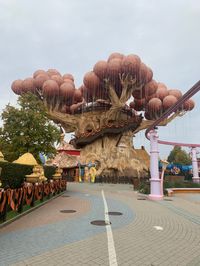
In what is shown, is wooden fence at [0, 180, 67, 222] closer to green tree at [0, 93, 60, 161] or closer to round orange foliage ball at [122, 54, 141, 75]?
green tree at [0, 93, 60, 161]

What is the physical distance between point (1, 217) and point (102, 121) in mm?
42236

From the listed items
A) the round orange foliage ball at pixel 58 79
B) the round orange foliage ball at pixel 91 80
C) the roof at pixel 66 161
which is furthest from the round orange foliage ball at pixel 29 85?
the roof at pixel 66 161

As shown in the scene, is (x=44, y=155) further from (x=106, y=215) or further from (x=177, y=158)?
(x=177, y=158)

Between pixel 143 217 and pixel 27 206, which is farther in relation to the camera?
pixel 27 206

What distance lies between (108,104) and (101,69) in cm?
1077

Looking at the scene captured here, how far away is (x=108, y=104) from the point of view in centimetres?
5188

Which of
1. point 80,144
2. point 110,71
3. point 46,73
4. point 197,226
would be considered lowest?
point 197,226

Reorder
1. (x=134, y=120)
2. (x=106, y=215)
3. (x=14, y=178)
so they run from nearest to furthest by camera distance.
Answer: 1. (x=106, y=215)
2. (x=14, y=178)
3. (x=134, y=120)

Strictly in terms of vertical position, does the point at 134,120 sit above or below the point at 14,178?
above

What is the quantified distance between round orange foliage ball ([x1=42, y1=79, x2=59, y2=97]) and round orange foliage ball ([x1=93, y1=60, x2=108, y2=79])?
377 inches

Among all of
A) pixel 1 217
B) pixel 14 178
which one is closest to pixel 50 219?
pixel 1 217

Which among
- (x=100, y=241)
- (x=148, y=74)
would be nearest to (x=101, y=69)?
(x=148, y=74)

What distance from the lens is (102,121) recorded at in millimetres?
49125

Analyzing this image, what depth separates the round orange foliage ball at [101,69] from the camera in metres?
42.8
